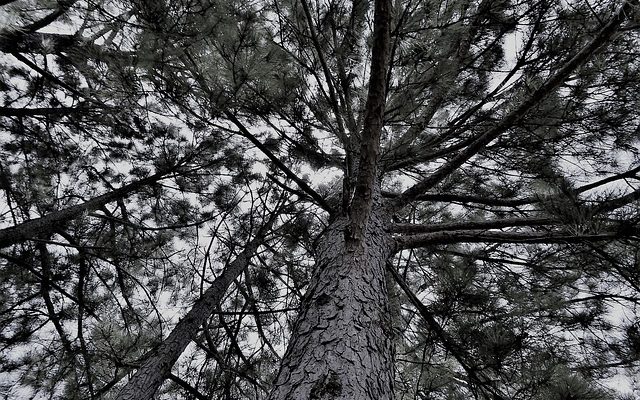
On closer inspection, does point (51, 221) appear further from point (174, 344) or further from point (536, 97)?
point (536, 97)

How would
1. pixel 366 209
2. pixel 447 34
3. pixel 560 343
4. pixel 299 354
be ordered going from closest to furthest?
pixel 299 354 → pixel 366 209 → pixel 447 34 → pixel 560 343

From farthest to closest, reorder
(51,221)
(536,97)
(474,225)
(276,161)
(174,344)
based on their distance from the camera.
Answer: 1. (51,221)
2. (174,344)
3. (276,161)
4. (474,225)
5. (536,97)

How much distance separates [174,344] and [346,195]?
160 cm

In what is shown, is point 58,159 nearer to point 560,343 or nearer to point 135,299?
point 135,299

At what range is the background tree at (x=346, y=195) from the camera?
146 centimetres

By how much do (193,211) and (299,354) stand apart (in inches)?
123

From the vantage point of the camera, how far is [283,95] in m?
2.54

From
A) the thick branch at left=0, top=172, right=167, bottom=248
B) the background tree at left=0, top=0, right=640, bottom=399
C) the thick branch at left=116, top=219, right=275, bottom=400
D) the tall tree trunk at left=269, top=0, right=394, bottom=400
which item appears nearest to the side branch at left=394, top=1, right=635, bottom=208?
the background tree at left=0, top=0, right=640, bottom=399

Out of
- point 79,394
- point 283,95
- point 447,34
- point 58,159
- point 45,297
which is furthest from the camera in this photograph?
point 58,159

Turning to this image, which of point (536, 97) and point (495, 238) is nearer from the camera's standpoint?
point (536, 97)

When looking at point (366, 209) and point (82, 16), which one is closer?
point (366, 209)

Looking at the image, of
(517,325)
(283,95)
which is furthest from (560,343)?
(283,95)

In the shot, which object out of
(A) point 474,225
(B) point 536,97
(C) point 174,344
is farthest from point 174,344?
(B) point 536,97

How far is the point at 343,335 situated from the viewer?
43.3 inches
